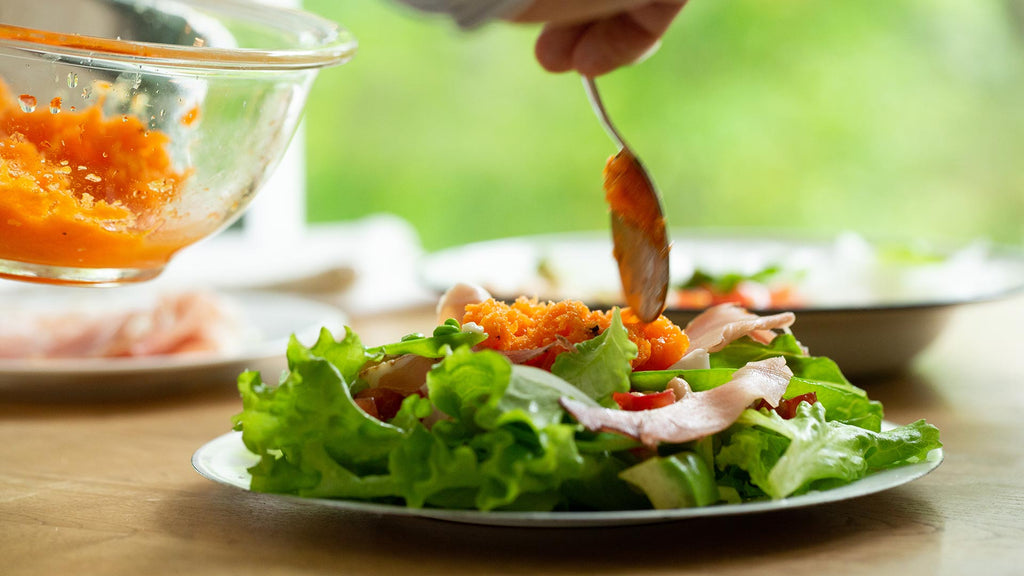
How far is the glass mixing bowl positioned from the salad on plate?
0.28 metres

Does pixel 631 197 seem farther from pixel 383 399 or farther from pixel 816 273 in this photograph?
pixel 816 273

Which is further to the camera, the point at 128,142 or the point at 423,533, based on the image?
the point at 128,142

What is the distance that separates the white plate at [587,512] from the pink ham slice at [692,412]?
7cm

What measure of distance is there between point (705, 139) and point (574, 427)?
28.9 ft

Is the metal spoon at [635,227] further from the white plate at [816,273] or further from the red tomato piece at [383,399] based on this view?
the white plate at [816,273]

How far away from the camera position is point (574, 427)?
109 centimetres

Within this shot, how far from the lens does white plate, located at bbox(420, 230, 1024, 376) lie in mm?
2086

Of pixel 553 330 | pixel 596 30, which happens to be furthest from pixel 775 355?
pixel 596 30

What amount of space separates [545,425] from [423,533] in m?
0.23

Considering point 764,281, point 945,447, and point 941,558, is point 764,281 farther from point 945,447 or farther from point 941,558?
point 941,558

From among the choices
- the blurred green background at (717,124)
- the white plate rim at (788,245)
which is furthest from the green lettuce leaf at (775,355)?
the blurred green background at (717,124)

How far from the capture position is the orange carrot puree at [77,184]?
1.31 m

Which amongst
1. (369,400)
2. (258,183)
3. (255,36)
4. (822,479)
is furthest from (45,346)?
(822,479)

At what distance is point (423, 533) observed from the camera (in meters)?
1.23
